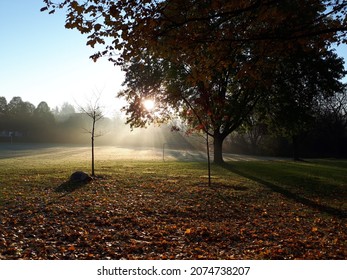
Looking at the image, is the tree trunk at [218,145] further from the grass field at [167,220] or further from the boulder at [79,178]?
the boulder at [79,178]

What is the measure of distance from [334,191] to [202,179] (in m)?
6.69

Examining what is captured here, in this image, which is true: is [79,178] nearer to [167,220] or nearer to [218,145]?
[167,220]

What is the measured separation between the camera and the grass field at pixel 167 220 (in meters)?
6.16

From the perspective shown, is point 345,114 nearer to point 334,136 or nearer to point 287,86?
point 334,136

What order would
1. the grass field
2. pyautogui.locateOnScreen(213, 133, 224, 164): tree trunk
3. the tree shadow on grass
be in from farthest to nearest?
1. pyautogui.locateOnScreen(213, 133, 224, 164): tree trunk
2. the tree shadow on grass
3. the grass field

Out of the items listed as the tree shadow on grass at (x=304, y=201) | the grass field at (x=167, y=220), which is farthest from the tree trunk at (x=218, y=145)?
the grass field at (x=167, y=220)

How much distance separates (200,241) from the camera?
272 inches

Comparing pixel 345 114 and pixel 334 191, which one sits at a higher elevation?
pixel 345 114

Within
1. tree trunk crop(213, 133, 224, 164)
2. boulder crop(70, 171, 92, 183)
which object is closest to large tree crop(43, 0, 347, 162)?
boulder crop(70, 171, 92, 183)

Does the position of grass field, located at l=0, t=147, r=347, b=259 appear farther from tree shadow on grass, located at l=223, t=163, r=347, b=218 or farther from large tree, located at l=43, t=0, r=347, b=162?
large tree, located at l=43, t=0, r=347, b=162

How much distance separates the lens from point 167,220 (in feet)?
28.7

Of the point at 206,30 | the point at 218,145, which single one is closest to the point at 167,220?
the point at 206,30

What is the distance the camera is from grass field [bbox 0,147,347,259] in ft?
20.2

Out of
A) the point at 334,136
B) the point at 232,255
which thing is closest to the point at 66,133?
the point at 334,136
